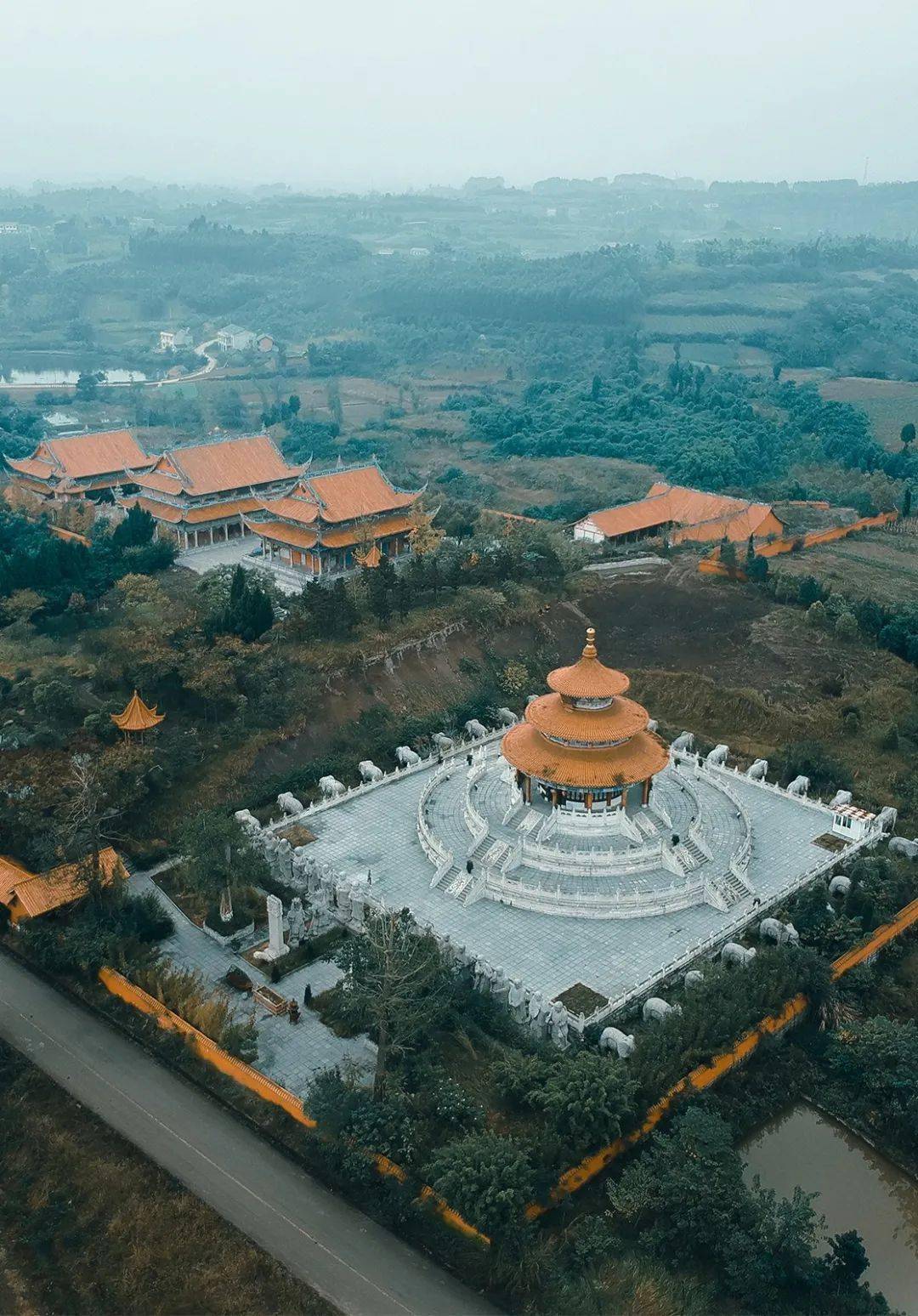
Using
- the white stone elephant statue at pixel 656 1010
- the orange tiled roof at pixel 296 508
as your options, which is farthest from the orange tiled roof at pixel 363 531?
the white stone elephant statue at pixel 656 1010

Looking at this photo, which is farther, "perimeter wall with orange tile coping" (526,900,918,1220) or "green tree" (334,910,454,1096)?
"green tree" (334,910,454,1096)

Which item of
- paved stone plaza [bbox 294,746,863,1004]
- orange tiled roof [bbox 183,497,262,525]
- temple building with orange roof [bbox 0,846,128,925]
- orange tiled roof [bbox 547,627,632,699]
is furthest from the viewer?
orange tiled roof [bbox 183,497,262,525]

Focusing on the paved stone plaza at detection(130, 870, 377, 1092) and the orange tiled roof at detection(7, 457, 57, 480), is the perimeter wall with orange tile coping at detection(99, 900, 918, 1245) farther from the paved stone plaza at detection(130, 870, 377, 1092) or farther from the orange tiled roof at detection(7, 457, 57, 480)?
the orange tiled roof at detection(7, 457, 57, 480)

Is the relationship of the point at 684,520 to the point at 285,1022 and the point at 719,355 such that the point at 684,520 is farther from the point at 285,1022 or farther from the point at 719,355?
the point at 719,355

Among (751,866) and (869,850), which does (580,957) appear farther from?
(869,850)

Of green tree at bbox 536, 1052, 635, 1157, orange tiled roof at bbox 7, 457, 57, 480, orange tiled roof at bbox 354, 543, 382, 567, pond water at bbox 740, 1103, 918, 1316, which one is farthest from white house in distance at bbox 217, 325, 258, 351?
pond water at bbox 740, 1103, 918, 1316

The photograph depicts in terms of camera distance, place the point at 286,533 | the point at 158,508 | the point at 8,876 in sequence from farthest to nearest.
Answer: the point at 158,508 < the point at 286,533 < the point at 8,876

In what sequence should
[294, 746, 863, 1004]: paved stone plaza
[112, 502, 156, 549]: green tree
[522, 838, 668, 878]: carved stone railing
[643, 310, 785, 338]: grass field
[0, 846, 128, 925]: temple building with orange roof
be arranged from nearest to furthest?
[294, 746, 863, 1004]: paved stone plaza < [0, 846, 128, 925]: temple building with orange roof < [522, 838, 668, 878]: carved stone railing < [112, 502, 156, 549]: green tree < [643, 310, 785, 338]: grass field

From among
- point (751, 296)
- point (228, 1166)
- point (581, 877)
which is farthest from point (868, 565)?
point (751, 296)
